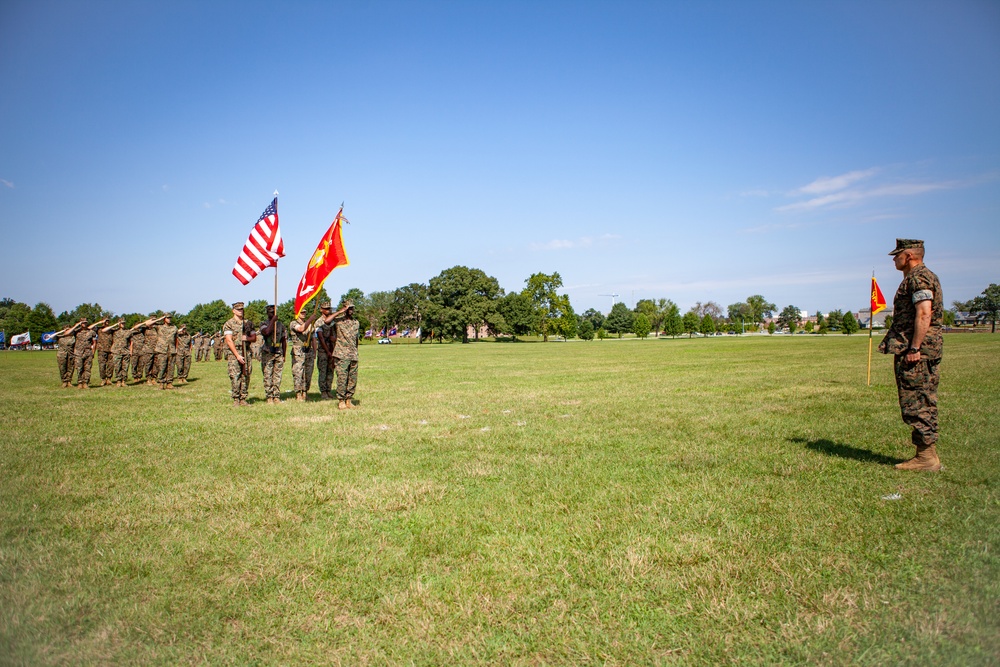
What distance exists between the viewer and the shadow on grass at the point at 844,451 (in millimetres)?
7640

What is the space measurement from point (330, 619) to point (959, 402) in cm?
1510

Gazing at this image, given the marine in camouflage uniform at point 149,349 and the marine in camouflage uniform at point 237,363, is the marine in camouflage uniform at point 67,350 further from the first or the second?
the marine in camouflage uniform at point 237,363

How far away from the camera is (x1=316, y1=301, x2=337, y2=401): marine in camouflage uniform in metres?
14.8

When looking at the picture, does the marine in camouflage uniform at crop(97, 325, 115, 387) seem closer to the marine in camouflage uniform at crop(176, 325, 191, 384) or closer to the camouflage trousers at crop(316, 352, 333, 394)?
the marine in camouflage uniform at crop(176, 325, 191, 384)

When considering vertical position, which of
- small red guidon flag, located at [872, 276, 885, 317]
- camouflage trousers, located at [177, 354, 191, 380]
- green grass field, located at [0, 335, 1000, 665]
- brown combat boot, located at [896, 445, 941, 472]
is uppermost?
small red guidon flag, located at [872, 276, 885, 317]

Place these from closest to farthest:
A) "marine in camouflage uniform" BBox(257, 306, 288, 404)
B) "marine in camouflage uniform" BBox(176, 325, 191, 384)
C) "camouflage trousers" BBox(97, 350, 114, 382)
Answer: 1. "marine in camouflage uniform" BBox(257, 306, 288, 404)
2. "camouflage trousers" BBox(97, 350, 114, 382)
3. "marine in camouflage uniform" BBox(176, 325, 191, 384)

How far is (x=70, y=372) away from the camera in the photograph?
21.3m

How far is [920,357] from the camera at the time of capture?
711 centimetres

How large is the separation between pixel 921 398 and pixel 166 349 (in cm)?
2291

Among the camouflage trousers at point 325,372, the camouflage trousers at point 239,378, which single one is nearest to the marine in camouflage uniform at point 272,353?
the camouflage trousers at point 239,378

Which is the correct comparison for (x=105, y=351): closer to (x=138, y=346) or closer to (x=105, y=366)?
(x=105, y=366)

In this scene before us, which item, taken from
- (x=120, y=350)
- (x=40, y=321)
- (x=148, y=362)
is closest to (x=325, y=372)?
(x=148, y=362)

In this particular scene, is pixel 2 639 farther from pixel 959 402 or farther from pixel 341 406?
pixel 959 402

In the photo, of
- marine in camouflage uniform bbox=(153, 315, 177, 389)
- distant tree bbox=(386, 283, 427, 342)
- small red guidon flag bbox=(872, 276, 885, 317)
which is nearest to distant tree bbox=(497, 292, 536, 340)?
distant tree bbox=(386, 283, 427, 342)
